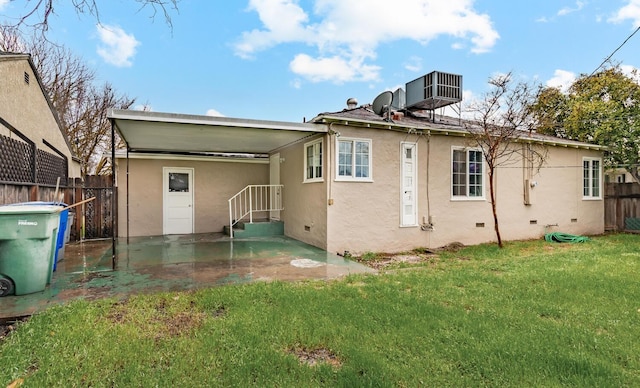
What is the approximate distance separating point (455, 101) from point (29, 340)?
9192 mm

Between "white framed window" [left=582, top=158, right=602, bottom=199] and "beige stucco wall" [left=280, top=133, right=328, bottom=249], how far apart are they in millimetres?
8886

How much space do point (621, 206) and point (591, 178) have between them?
1.79 meters

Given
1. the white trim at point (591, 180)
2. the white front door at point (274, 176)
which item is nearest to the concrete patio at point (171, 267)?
the white front door at point (274, 176)

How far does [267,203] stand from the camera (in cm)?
1075

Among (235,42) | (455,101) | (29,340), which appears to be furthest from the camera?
(235,42)

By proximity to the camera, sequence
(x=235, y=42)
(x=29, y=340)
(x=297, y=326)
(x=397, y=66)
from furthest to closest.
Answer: (x=397, y=66) → (x=235, y=42) → (x=297, y=326) → (x=29, y=340)

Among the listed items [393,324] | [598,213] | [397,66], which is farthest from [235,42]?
[598,213]

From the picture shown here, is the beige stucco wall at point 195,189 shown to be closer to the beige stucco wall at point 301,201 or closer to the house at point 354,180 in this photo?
the house at point 354,180

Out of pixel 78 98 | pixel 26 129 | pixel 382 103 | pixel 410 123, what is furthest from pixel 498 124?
pixel 78 98

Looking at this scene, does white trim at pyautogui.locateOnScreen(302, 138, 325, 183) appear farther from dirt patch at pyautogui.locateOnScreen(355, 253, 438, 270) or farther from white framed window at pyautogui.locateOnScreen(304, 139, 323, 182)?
dirt patch at pyautogui.locateOnScreen(355, 253, 438, 270)

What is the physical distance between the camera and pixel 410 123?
8.12 metres

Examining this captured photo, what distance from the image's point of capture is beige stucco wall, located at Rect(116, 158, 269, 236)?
9.68m

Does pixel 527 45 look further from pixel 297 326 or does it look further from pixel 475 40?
pixel 297 326

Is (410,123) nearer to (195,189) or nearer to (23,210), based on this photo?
(195,189)
